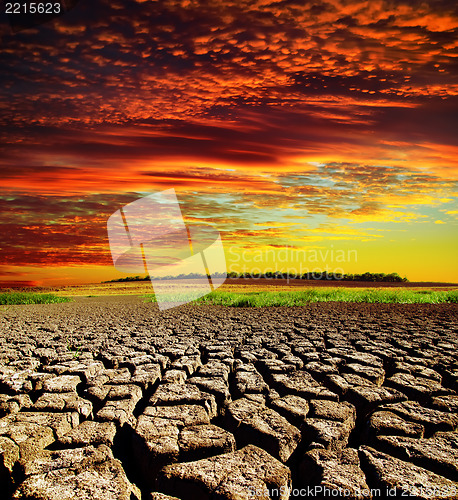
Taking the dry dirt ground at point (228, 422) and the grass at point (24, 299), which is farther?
the grass at point (24, 299)

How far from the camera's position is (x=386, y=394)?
3199 millimetres

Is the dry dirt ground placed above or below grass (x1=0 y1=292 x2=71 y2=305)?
above

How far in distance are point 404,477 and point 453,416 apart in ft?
3.72

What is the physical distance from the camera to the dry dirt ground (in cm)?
193

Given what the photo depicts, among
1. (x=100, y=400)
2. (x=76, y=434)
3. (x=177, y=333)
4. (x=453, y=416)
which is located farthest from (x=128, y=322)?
(x=453, y=416)

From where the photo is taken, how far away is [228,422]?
105 inches

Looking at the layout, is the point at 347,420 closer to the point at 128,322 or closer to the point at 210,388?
the point at 210,388

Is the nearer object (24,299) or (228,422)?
(228,422)

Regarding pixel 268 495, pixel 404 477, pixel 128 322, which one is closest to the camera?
pixel 268 495

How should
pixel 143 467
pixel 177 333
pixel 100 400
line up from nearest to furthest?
pixel 143 467
pixel 100 400
pixel 177 333

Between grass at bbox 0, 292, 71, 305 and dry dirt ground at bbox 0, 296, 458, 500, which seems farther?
grass at bbox 0, 292, 71, 305

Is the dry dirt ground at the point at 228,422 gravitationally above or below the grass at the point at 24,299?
above

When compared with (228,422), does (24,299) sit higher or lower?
lower

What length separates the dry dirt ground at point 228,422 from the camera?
1934 mm
